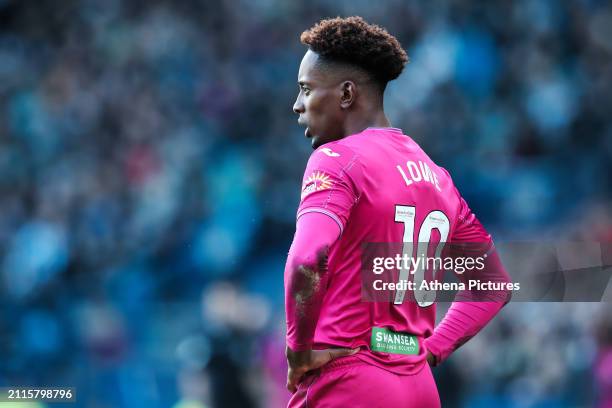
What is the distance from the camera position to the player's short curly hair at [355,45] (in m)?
3.68

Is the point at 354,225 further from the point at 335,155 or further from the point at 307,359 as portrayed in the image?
the point at 307,359

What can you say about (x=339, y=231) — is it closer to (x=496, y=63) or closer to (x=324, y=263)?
(x=324, y=263)

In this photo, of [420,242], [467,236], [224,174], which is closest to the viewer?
[420,242]

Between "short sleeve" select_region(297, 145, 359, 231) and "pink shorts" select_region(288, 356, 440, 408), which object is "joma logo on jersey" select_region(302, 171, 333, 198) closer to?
"short sleeve" select_region(297, 145, 359, 231)

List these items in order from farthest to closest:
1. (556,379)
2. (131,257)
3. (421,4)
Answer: (421,4) → (131,257) → (556,379)

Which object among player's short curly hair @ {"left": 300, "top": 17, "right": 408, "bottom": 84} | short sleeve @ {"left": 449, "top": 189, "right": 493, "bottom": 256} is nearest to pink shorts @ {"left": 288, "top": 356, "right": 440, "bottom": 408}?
short sleeve @ {"left": 449, "top": 189, "right": 493, "bottom": 256}

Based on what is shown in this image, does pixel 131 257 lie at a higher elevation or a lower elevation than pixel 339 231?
higher

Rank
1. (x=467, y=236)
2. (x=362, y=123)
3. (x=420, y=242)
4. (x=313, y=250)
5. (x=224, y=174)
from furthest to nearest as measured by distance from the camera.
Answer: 1. (x=224, y=174)
2. (x=467, y=236)
3. (x=362, y=123)
4. (x=420, y=242)
5. (x=313, y=250)

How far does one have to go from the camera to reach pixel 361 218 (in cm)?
342

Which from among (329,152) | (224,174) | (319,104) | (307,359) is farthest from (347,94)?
(224,174)

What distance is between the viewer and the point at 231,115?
11.6 meters

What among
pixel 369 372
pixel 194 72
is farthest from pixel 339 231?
pixel 194 72

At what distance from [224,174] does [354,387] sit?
7580 mm

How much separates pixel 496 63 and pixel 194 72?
3.55 meters
